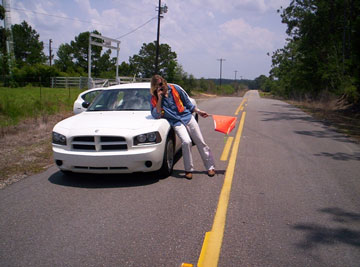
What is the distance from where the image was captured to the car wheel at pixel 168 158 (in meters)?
5.47

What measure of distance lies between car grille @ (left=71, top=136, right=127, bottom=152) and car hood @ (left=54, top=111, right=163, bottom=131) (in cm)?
17

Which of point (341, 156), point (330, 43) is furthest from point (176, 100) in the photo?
point (330, 43)

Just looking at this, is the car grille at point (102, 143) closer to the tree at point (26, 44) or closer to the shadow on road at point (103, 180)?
the shadow on road at point (103, 180)

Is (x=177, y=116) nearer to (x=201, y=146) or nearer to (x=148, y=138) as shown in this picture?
(x=201, y=146)

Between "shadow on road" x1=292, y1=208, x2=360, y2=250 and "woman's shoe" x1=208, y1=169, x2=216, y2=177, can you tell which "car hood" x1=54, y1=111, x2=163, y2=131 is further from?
"shadow on road" x1=292, y1=208, x2=360, y2=250

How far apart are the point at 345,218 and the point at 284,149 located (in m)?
4.26

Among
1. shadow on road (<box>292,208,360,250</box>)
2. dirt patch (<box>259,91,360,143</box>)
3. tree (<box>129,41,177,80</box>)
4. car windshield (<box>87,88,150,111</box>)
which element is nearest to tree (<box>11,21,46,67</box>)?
tree (<box>129,41,177,80</box>)

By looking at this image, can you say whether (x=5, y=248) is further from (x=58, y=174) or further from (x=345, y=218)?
(x=345, y=218)

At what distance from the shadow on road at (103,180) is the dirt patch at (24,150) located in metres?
0.71

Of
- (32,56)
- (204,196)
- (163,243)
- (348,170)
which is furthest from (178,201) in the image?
(32,56)

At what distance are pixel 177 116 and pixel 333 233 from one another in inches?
120

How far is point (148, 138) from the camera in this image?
17.0ft

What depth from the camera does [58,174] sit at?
592 cm

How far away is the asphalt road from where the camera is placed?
10.4ft
